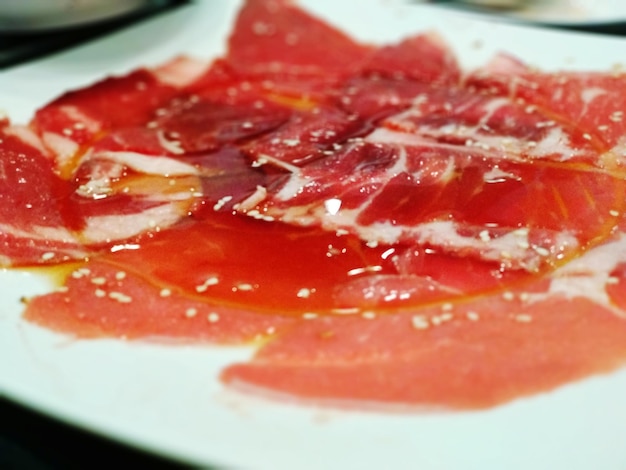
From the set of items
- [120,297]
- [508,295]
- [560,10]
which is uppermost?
[560,10]

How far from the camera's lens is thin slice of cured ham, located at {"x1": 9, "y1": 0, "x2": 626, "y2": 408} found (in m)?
1.46

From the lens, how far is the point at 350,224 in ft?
6.25

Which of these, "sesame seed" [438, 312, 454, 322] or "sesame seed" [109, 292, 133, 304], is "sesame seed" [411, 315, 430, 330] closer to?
"sesame seed" [438, 312, 454, 322]

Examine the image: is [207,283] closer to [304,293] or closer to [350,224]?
[304,293]

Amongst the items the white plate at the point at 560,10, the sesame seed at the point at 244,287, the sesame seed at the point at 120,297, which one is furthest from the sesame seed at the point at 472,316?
the white plate at the point at 560,10

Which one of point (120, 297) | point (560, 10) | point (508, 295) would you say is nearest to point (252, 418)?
point (120, 297)

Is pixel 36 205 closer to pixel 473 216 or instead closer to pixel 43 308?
pixel 43 308

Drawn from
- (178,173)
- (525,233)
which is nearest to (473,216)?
(525,233)

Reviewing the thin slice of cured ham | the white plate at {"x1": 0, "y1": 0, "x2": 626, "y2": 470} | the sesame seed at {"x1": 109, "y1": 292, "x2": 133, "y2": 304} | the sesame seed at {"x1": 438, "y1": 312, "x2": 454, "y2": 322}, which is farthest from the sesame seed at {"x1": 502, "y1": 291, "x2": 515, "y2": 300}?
the sesame seed at {"x1": 109, "y1": 292, "x2": 133, "y2": 304}

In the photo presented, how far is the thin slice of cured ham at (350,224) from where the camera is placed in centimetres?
146

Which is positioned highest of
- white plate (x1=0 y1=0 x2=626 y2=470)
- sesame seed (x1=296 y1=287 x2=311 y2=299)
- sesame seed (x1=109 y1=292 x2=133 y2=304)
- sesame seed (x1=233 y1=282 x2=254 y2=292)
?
white plate (x1=0 y1=0 x2=626 y2=470)

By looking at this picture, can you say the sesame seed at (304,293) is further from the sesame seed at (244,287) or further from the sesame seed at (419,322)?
the sesame seed at (419,322)

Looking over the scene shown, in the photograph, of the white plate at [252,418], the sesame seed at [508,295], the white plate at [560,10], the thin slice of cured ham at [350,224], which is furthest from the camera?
the white plate at [560,10]

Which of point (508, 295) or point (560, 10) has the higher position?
point (560, 10)
